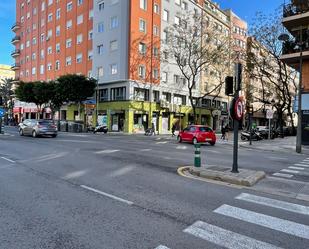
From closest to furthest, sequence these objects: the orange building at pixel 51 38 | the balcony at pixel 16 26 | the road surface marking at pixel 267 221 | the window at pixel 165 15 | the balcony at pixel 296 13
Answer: the road surface marking at pixel 267 221 < the balcony at pixel 296 13 < the window at pixel 165 15 < the orange building at pixel 51 38 < the balcony at pixel 16 26

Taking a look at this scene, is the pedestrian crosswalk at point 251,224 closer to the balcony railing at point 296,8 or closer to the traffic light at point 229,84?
the traffic light at point 229,84

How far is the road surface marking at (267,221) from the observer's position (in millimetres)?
4789

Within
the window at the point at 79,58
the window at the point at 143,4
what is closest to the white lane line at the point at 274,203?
the window at the point at 143,4

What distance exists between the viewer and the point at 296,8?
25.8 metres

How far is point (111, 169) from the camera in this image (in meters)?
9.96

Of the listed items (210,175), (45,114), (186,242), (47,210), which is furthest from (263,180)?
(45,114)

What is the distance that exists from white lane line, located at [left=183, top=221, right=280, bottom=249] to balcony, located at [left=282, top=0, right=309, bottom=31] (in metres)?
25.1

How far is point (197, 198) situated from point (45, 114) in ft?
184

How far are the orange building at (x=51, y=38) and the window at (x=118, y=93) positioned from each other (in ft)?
23.3

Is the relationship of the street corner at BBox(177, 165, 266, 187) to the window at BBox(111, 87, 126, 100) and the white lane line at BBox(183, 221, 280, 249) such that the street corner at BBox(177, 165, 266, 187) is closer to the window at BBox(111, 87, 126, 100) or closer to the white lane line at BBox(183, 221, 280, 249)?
the white lane line at BBox(183, 221, 280, 249)

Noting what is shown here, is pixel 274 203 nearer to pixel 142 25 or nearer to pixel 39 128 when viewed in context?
pixel 39 128

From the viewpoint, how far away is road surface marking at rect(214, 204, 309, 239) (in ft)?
15.7

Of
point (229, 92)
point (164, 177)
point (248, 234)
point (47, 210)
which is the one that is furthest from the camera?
point (229, 92)

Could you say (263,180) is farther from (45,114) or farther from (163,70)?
(45,114)
